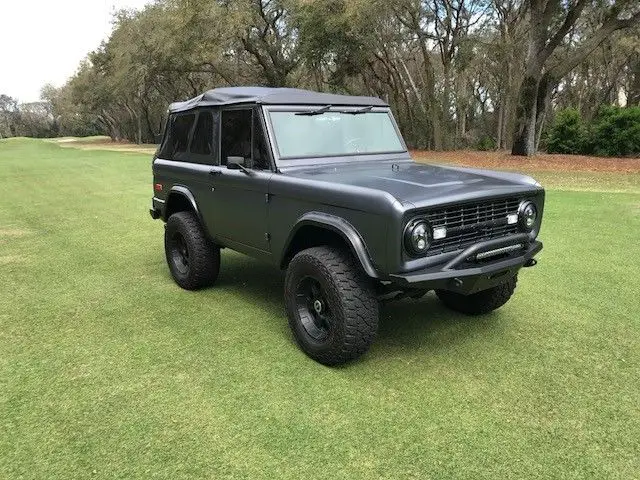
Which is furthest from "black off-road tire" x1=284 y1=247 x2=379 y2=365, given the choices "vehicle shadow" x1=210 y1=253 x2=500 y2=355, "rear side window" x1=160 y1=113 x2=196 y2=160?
"rear side window" x1=160 y1=113 x2=196 y2=160

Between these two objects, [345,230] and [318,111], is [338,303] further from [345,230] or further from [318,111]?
[318,111]

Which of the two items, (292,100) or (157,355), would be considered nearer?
(157,355)

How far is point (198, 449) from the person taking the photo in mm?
2885

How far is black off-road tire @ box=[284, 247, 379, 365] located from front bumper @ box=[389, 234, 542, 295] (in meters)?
0.28

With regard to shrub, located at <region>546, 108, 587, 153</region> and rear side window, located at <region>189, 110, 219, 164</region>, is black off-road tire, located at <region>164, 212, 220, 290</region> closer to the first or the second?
rear side window, located at <region>189, 110, 219, 164</region>

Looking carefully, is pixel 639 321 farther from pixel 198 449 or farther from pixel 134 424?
pixel 134 424

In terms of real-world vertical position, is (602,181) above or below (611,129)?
below

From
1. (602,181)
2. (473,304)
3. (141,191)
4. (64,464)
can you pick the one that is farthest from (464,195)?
(602,181)

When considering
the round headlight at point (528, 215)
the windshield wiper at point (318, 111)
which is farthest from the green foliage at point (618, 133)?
the windshield wiper at point (318, 111)

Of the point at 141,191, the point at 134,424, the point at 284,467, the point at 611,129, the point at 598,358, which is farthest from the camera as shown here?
the point at 611,129

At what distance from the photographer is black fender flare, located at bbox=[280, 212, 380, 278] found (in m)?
3.43

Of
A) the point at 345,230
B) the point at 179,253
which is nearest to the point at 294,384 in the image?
the point at 345,230

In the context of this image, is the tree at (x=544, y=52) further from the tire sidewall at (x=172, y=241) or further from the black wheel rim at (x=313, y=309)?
the black wheel rim at (x=313, y=309)

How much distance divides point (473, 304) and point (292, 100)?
2.28 metres
